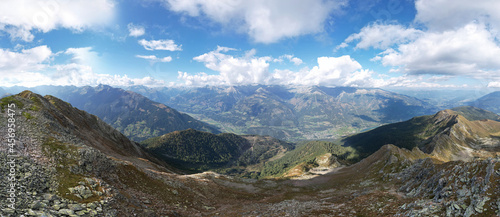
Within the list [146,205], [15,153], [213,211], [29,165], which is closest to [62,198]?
[29,165]

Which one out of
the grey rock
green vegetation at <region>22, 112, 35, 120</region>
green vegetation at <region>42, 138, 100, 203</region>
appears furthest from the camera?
green vegetation at <region>22, 112, 35, 120</region>

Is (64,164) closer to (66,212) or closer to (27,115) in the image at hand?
(66,212)

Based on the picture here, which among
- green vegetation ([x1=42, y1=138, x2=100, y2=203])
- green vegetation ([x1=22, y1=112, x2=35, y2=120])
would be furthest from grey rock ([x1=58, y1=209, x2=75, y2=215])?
green vegetation ([x1=22, y1=112, x2=35, y2=120])

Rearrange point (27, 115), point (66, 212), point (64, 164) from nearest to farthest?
point (66, 212), point (64, 164), point (27, 115)

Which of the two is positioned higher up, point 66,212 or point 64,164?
point 64,164

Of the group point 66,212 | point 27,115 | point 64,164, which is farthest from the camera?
point 27,115

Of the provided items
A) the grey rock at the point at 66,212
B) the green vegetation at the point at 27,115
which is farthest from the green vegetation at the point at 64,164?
the green vegetation at the point at 27,115

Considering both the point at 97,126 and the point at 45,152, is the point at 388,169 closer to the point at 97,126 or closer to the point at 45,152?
the point at 45,152

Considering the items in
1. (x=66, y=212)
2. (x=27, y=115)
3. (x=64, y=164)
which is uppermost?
(x=27, y=115)

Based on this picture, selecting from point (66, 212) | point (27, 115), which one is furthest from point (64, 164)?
point (27, 115)

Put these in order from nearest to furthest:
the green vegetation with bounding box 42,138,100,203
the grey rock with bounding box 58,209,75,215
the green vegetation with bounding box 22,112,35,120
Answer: the grey rock with bounding box 58,209,75,215 < the green vegetation with bounding box 42,138,100,203 < the green vegetation with bounding box 22,112,35,120

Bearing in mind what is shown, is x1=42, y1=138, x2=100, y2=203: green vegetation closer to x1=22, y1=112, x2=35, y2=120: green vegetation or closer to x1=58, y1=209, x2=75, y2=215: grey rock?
x1=58, y1=209, x2=75, y2=215: grey rock
